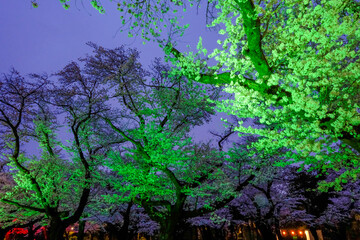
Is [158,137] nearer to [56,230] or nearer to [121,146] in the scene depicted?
[121,146]

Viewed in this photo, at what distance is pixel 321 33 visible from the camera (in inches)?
198

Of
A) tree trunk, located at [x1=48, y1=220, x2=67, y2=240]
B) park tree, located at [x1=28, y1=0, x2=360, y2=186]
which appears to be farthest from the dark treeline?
park tree, located at [x1=28, y1=0, x2=360, y2=186]

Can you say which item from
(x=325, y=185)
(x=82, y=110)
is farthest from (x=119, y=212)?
(x=325, y=185)

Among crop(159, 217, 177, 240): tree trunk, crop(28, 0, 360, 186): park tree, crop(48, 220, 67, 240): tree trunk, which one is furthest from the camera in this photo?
crop(159, 217, 177, 240): tree trunk

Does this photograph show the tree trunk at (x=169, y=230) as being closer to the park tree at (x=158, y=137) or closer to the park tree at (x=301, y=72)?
the park tree at (x=158, y=137)

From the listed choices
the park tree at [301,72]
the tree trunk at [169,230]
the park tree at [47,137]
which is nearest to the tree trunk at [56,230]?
the park tree at [47,137]

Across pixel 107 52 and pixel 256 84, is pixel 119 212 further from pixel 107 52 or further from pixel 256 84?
pixel 256 84

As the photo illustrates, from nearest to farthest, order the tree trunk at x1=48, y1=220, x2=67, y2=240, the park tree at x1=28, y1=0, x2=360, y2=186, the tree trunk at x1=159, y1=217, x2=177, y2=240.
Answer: the park tree at x1=28, y1=0, x2=360, y2=186 < the tree trunk at x1=48, y1=220, x2=67, y2=240 < the tree trunk at x1=159, y1=217, x2=177, y2=240

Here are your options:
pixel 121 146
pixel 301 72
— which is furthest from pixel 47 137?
pixel 301 72

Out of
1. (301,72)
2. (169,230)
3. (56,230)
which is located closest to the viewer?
(301,72)

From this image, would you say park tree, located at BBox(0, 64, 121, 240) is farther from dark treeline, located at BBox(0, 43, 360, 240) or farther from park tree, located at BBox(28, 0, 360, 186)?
park tree, located at BBox(28, 0, 360, 186)

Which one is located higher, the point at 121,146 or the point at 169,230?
the point at 121,146

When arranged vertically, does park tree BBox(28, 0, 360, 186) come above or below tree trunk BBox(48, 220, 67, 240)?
above

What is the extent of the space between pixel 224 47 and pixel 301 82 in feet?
8.12
